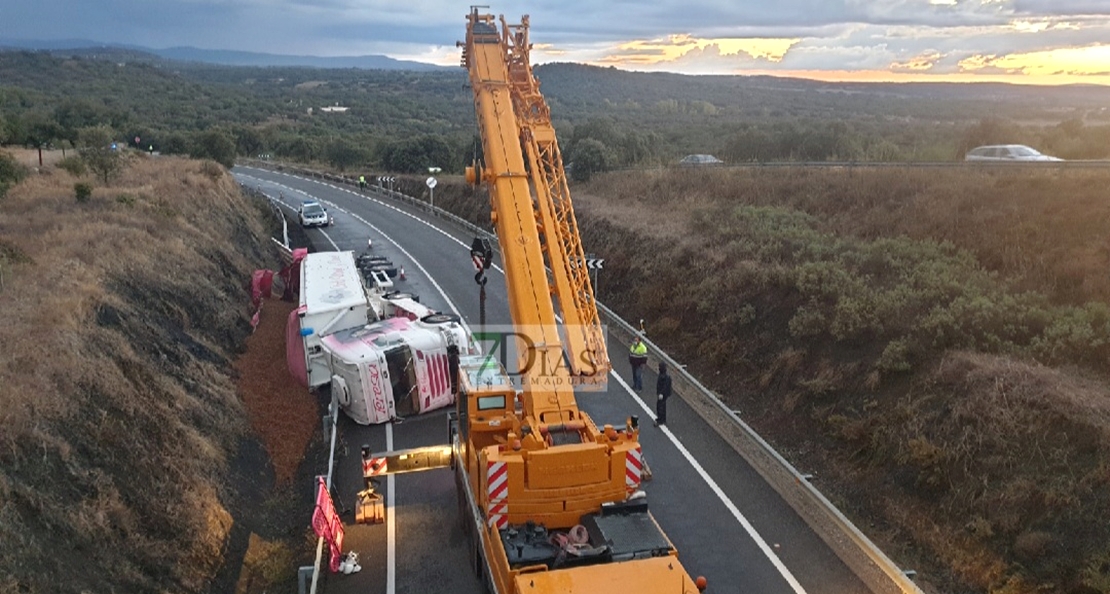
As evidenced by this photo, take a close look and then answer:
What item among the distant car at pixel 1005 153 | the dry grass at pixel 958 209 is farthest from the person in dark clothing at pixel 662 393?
the distant car at pixel 1005 153

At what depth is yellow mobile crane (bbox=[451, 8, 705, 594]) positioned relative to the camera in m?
8.22

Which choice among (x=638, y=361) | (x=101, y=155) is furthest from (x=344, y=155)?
(x=638, y=361)

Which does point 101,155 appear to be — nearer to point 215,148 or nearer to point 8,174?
point 8,174

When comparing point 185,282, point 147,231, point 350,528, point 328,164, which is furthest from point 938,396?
point 328,164

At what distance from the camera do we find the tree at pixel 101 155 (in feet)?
98.9

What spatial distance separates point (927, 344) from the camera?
14.9m

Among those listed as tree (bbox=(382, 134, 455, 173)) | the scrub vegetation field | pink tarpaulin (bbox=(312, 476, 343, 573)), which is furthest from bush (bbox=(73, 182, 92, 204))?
tree (bbox=(382, 134, 455, 173))

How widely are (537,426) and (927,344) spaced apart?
Result: 9.11 m

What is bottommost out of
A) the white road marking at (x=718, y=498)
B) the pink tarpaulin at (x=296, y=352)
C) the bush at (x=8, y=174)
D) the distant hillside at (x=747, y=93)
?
the white road marking at (x=718, y=498)

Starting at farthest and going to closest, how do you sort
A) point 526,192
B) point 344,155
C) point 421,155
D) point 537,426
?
point 344,155 < point 421,155 < point 526,192 < point 537,426

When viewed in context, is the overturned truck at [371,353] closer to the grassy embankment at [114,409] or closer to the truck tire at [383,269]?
the grassy embankment at [114,409]

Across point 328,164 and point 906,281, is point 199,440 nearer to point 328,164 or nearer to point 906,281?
point 906,281

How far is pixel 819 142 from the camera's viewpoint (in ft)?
146

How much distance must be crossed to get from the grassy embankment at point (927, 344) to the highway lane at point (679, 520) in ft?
4.87
